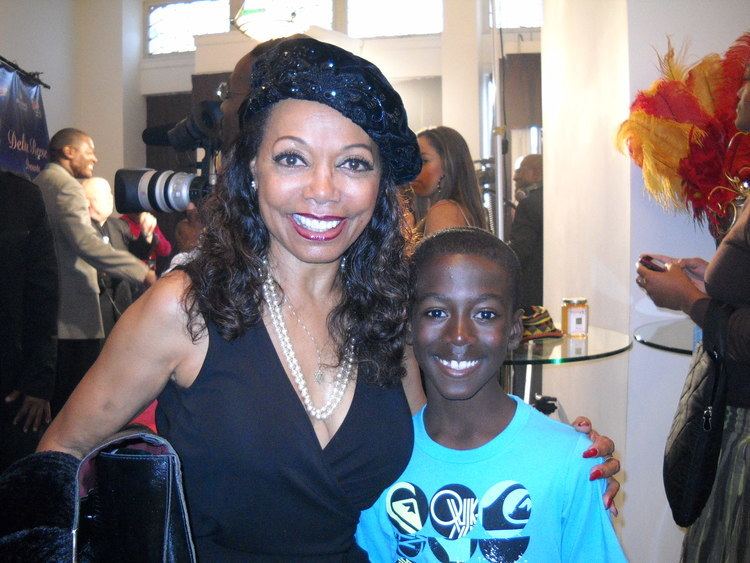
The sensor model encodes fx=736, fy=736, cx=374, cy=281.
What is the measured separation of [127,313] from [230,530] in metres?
0.42

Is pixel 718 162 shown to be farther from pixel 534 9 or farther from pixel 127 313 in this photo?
pixel 534 9

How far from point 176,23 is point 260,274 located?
Result: 9237mm

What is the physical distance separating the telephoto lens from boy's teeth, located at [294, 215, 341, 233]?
0.80m

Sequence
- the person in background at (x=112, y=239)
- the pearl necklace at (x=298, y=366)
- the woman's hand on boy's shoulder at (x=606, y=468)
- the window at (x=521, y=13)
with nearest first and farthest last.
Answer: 1. the woman's hand on boy's shoulder at (x=606, y=468)
2. the pearl necklace at (x=298, y=366)
3. the person in background at (x=112, y=239)
4. the window at (x=521, y=13)

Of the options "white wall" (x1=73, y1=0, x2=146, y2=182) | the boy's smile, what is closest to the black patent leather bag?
the boy's smile

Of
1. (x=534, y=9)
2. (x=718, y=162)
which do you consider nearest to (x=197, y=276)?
(x=718, y=162)

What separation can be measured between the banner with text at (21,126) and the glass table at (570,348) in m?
4.60

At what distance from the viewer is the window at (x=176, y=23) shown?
31.6 ft

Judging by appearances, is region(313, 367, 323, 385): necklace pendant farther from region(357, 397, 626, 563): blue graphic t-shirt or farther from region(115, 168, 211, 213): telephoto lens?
region(115, 168, 211, 213): telephoto lens

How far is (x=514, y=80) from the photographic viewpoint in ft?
18.7

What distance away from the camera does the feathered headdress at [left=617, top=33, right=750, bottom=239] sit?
2207 mm

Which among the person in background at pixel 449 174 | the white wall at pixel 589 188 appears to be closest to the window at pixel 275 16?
the white wall at pixel 589 188

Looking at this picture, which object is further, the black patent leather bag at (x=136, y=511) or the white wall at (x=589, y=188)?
the white wall at (x=589, y=188)

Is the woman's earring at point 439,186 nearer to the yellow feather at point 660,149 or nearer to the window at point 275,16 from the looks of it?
the yellow feather at point 660,149
